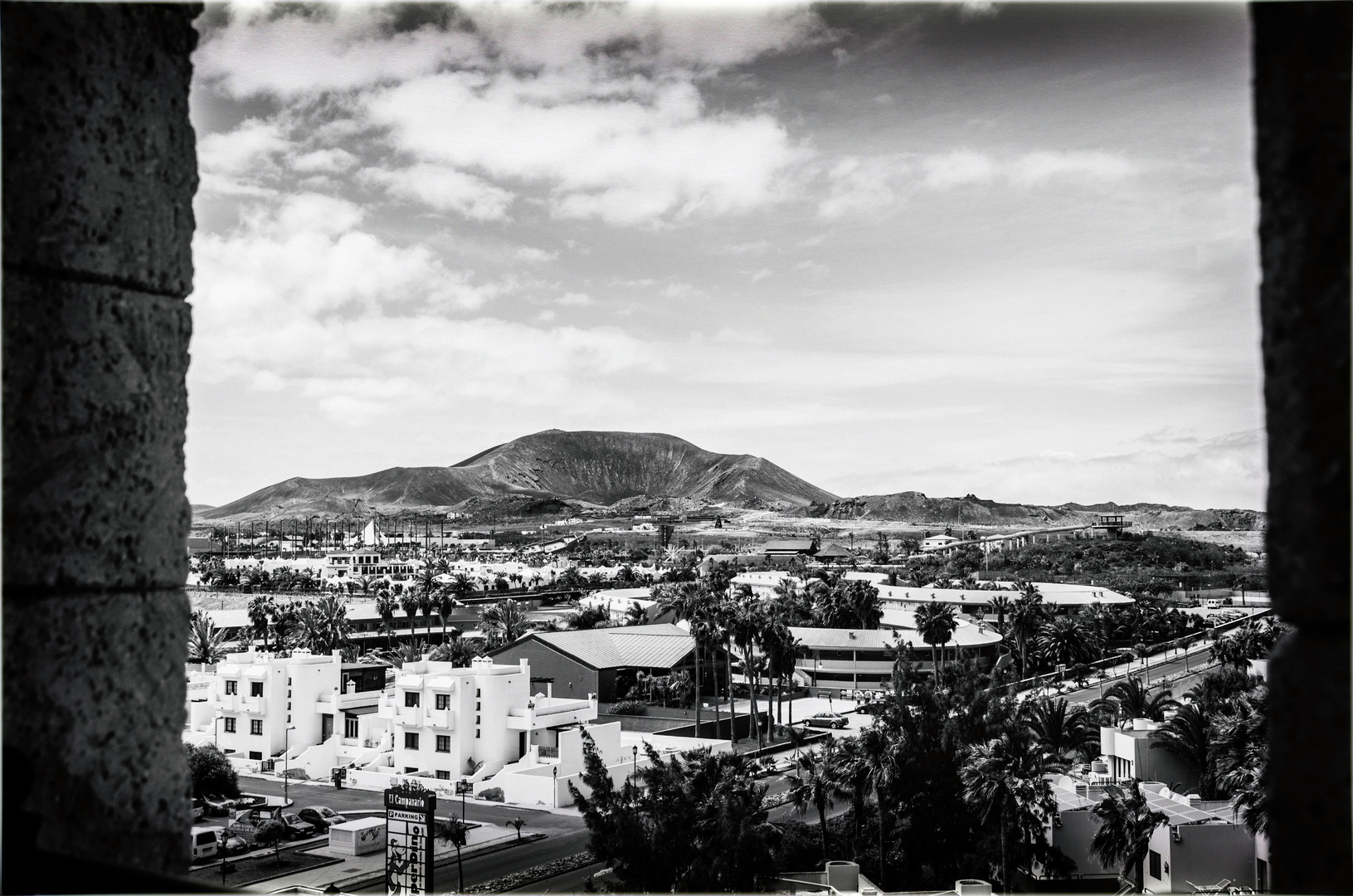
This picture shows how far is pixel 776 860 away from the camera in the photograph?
1988cm

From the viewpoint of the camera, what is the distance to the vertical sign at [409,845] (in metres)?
18.8

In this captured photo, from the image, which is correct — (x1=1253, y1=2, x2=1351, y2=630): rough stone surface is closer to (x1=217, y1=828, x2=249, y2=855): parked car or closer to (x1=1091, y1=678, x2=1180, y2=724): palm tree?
(x1=217, y1=828, x2=249, y2=855): parked car

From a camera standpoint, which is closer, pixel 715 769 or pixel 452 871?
pixel 715 769

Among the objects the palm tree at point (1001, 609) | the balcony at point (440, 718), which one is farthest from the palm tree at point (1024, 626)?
the balcony at point (440, 718)

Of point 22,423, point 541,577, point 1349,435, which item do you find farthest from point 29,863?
point 541,577

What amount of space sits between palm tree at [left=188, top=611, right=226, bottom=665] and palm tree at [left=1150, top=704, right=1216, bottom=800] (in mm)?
32818

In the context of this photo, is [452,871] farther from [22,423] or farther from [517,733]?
[22,423]

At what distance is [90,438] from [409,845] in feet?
58.7

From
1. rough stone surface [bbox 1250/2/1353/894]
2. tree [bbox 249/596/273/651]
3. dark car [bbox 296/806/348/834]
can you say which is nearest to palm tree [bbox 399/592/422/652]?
tree [bbox 249/596/273/651]

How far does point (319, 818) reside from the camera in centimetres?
2525

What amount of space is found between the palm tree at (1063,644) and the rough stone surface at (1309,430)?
4151 centimetres

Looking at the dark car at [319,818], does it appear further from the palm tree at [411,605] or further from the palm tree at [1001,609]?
the palm tree at [1001,609]

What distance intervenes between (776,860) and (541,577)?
72.3 meters

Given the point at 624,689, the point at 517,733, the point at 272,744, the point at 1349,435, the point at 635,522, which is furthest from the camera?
the point at 635,522
